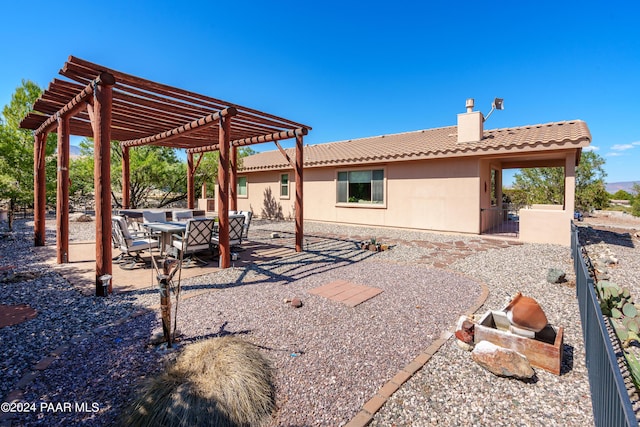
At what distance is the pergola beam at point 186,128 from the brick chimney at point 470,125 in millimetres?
8658

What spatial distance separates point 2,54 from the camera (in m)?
10.2

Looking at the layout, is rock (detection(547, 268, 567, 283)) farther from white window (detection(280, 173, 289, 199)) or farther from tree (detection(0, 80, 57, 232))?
tree (detection(0, 80, 57, 232))

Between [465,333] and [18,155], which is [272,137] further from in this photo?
[18,155]

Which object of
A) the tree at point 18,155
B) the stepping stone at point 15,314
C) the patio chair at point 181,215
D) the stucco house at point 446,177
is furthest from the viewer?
the tree at point 18,155

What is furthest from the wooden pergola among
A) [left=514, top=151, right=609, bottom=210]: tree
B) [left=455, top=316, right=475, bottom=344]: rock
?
[left=514, top=151, right=609, bottom=210]: tree

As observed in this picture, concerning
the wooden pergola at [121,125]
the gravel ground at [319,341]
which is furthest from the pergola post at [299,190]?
the gravel ground at [319,341]

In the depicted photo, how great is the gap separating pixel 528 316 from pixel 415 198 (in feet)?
30.0

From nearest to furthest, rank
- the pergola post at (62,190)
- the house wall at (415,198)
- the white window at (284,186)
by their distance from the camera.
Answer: the pergola post at (62,190) < the house wall at (415,198) < the white window at (284,186)

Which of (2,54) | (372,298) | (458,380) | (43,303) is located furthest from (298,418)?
(2,54)

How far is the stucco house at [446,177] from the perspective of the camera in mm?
8922

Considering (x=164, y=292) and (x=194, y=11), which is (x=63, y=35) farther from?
(x=164, y=292)

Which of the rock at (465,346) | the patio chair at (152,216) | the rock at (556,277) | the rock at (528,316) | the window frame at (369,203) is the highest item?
the window frame at (369,203)

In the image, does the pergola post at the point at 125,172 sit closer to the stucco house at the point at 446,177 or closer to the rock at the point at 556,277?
the stucco house at the point at 446,177

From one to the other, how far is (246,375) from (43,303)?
3908 millimetres
